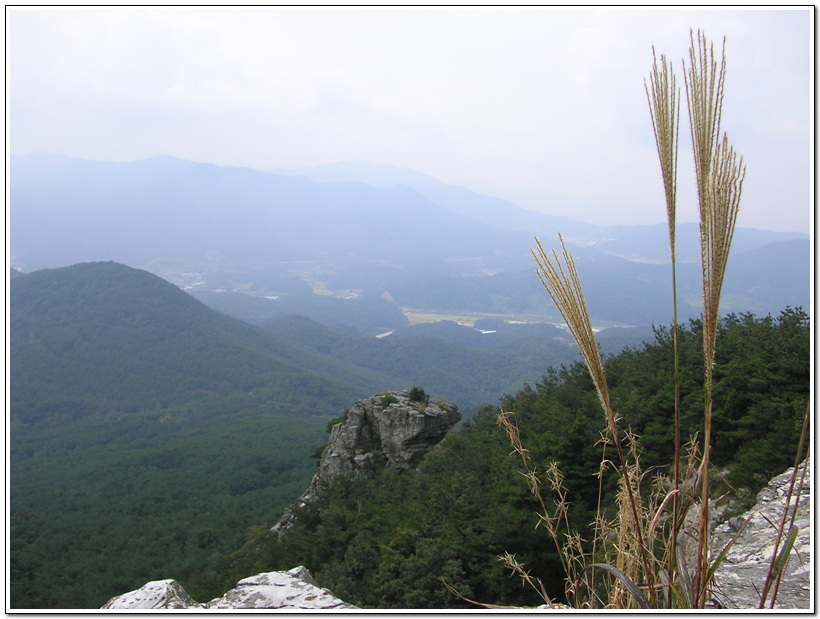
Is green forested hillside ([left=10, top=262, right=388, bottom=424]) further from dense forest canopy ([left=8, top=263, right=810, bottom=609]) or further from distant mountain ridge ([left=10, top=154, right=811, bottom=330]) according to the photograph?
distant mountain ridge ([left=10, top=154, right=811, bottom=330])

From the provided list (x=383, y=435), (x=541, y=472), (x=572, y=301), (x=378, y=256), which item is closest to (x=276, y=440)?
(x=383, y=435)

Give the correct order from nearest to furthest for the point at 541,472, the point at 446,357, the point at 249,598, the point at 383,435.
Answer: the point at 249,598
the point at 541,472
the point at 383,435
the point at 446,357

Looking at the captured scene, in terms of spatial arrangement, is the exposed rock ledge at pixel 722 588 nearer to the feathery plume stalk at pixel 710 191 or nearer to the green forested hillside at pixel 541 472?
the feathery plume stalk at pixel 710 191

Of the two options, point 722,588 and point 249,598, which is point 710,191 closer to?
point 722,588

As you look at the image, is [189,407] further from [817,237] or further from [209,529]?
[817,237]

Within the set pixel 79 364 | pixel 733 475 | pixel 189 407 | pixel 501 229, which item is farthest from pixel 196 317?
pixel 501 229

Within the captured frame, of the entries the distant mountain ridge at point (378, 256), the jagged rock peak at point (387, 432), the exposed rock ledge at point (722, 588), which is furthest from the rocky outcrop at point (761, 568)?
the distant mountain ridge at point (378, 256)
